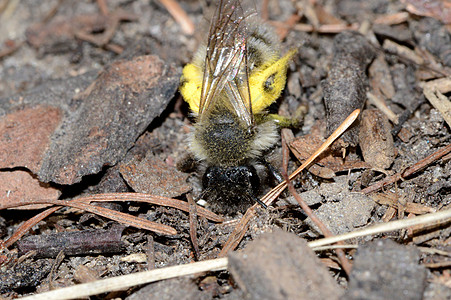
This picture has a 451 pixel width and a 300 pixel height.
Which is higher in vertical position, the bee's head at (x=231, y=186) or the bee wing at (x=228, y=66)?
the bee wing at (x=228, y=66)

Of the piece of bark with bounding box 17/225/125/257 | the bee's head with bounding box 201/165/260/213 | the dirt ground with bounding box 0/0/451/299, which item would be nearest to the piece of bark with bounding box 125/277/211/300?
the dirt ground with bounding box 0/0/451/299

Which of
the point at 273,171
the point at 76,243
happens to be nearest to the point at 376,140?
the point at 273,171

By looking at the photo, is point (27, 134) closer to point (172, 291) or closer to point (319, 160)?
point (172, 291)

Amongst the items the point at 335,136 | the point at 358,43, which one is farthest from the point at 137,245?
the point at 358,43

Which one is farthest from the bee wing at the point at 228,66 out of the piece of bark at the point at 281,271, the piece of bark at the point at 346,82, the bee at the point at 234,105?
the piece of bark at the point at 281,271

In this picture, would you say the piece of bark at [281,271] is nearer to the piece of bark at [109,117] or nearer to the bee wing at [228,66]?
the bee wing at [228,66]

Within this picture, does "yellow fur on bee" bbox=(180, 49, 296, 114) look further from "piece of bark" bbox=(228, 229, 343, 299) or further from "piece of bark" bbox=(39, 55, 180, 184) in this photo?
"piece of bark" bbox=(228, 229, 343, 299)

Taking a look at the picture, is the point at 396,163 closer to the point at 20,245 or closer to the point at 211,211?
the point at 211,211
